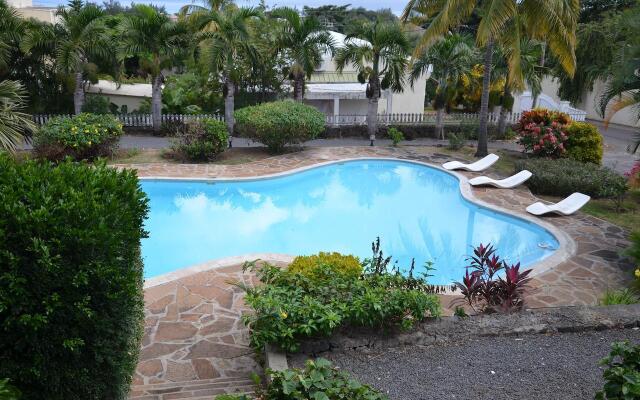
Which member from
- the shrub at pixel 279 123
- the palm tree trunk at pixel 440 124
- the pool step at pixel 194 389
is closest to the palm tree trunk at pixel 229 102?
the shrub at pixel 279 123

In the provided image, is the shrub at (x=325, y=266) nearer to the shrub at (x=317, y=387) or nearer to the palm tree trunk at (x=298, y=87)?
the shrub at (x=317, y=387)

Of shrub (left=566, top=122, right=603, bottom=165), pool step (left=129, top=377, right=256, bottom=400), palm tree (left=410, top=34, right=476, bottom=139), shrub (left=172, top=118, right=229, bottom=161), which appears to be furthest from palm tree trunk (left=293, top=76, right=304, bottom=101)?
pool step (left=129, top=377, right=256, bottom=400)

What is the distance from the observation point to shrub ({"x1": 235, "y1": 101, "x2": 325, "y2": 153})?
17625 mm

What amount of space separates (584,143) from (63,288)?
17069 millimetres

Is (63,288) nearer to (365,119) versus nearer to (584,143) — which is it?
(584,143)

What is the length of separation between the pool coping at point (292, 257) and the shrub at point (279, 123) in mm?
1397

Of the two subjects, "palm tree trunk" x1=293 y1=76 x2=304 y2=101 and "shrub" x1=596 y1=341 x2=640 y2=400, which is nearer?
"shrub" x1=596 y1=341 x2=640 y2=400

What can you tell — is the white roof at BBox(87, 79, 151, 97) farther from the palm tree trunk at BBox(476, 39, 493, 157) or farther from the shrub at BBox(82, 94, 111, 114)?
the palm tree trunk at BBox(476, 39, 493, 157)

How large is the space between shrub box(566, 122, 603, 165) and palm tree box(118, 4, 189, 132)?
13.2 metres

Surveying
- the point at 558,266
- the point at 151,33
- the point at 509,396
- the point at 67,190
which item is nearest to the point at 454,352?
the point at 509,396

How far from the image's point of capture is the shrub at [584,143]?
17.3 m

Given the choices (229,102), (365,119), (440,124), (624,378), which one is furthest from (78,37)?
(624,378)

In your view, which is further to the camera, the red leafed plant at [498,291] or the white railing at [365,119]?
the white railing at [365,119]

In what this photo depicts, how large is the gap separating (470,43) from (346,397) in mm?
19568
